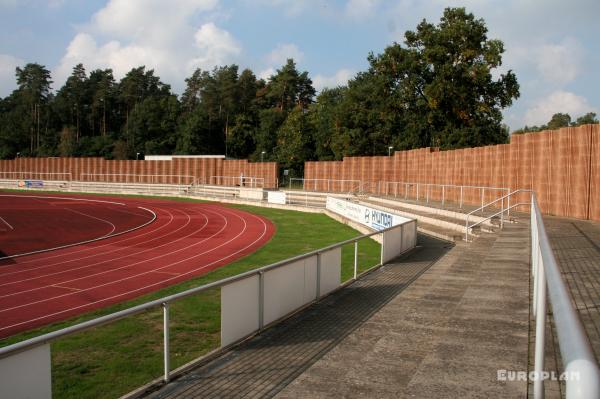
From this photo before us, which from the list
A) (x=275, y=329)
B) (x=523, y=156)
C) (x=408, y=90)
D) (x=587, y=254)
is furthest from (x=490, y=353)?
(x=408, y=90)

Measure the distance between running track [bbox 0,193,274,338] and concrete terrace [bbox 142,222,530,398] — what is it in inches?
233

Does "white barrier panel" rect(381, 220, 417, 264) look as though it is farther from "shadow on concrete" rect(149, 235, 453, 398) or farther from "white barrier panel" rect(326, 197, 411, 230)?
"shadow on concrete" rect(149, 235, 453, 398)

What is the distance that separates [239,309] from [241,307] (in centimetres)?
6

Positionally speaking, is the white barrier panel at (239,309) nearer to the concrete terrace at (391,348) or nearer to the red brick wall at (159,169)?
the concrete terrace at (391,348)

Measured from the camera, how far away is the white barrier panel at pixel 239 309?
22.5ft

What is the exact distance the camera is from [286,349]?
695 centimetres

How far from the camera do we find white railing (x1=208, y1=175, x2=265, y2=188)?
193 ft

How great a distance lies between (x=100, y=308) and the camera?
37.3 ft

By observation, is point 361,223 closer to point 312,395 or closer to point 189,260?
point 189,260

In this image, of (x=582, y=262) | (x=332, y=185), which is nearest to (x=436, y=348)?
(x=582, y=262)

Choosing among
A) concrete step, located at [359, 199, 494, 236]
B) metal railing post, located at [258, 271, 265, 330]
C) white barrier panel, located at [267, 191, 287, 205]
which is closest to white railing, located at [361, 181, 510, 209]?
concrete step, located at [359, 199, 494, 236]

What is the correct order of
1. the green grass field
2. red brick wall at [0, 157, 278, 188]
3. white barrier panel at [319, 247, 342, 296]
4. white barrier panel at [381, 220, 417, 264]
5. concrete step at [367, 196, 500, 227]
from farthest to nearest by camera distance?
red brick wall at [0, 157, 278, 188] → concrete step at [367, 196, 500, 227] → white barrier panel at [381, 220, 417, 264] → white barrier panel at [319, 247, 342, 296] → the green grass field

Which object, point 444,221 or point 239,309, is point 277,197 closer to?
point 444,221

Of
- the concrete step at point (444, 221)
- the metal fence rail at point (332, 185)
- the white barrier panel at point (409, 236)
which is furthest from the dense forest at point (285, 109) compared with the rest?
the white barrier panel at point (409, 236)
